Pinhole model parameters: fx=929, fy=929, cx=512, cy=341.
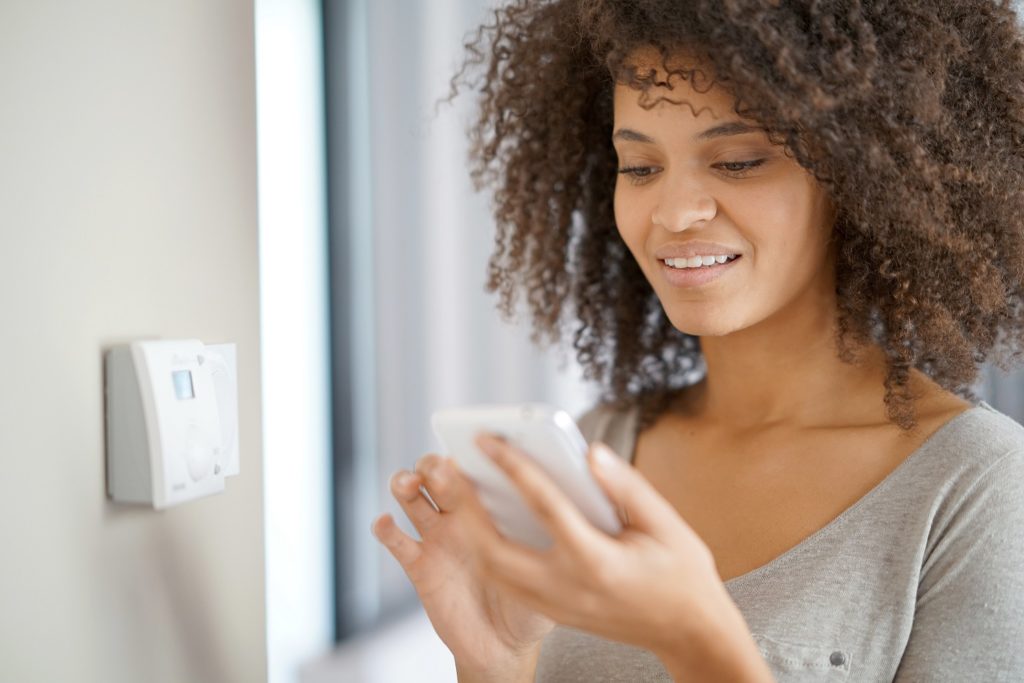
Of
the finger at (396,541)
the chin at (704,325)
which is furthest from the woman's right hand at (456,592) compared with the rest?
the chin at (704,325)

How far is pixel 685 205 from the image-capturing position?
103 cm

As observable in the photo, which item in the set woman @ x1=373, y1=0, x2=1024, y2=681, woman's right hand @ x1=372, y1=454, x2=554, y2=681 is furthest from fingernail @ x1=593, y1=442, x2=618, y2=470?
woman's right hand @ x1=372, y1=454, x2=554, y2=681

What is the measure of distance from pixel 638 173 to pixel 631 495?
59 centimetres

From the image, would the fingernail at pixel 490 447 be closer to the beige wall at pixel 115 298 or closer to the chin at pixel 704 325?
the beige wall at pixel 115 298

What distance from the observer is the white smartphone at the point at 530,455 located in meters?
0.61

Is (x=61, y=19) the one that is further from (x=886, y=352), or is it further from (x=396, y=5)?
(x=886, y=352)

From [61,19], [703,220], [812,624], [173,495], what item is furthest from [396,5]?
[812,624]

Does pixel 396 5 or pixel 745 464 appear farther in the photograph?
pixel 396 5

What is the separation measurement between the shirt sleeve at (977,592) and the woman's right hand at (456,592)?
0.40 meters

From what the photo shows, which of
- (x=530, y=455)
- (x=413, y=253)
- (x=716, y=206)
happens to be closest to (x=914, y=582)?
(x=716, y=206)

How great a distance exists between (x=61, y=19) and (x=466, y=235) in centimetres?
102

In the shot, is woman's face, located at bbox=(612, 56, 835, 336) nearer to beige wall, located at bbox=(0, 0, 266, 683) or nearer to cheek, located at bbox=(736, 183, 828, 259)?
cheek, located at bbox=(736, 183, 828, 259)

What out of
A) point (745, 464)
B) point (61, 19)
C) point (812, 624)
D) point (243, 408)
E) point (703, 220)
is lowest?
point (812, 624)

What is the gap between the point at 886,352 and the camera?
1198 mm
